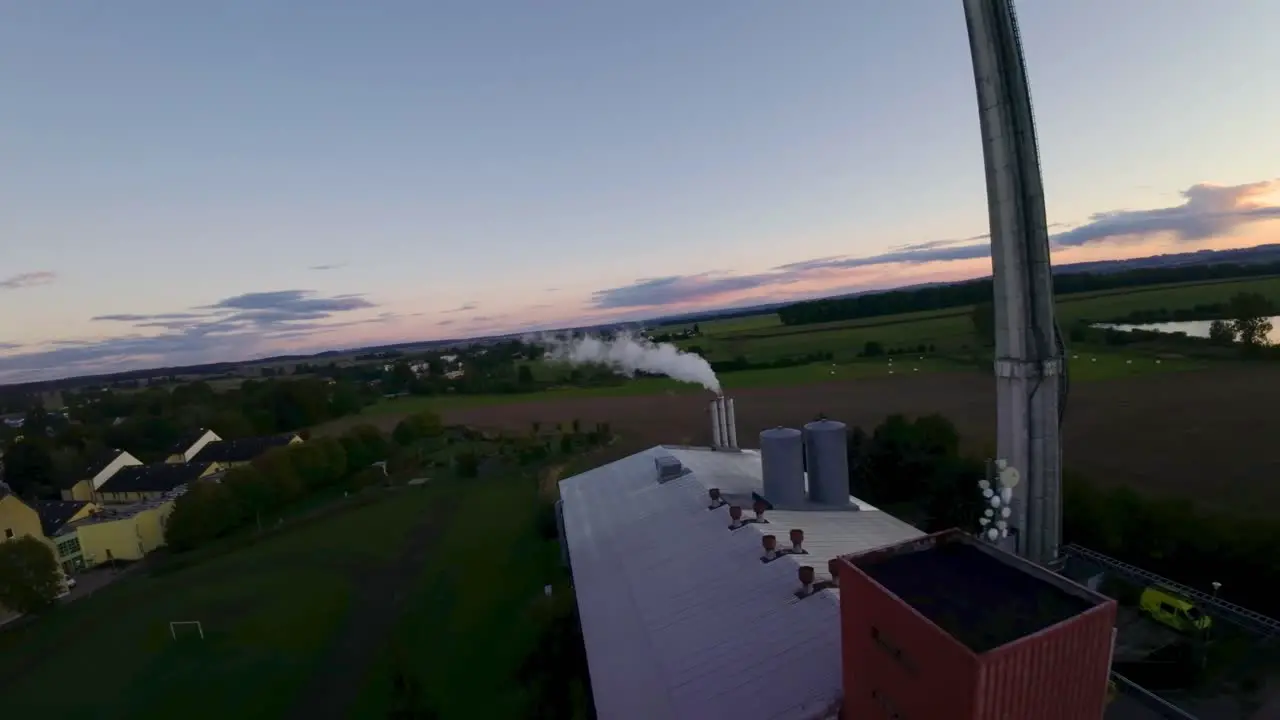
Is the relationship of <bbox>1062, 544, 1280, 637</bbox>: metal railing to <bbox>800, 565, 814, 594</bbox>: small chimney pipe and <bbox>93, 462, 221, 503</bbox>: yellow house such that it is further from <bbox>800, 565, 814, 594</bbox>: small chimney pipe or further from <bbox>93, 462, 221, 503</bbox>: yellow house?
<bbox>93, 462, 221, 503</bbox>: yellow house

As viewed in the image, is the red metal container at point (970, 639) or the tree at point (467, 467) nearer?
the red metal container at point (970, 639)

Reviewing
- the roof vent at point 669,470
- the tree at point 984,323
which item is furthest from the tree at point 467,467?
the tree at point 984,323

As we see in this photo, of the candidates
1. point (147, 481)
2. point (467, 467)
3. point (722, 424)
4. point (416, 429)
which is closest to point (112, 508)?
point (147, 481)

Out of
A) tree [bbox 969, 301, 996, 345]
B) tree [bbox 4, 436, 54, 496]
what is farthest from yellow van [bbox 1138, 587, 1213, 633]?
tree [bbox 4, 436, 54, 496]

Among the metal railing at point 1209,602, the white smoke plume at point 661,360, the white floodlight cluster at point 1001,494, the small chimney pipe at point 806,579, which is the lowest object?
the metal railing at point 1209,602

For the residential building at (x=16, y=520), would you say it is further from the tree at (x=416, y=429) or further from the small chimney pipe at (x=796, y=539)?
the small chimney pipe at (x=796, y=539)

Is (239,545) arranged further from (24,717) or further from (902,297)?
(902,297)
